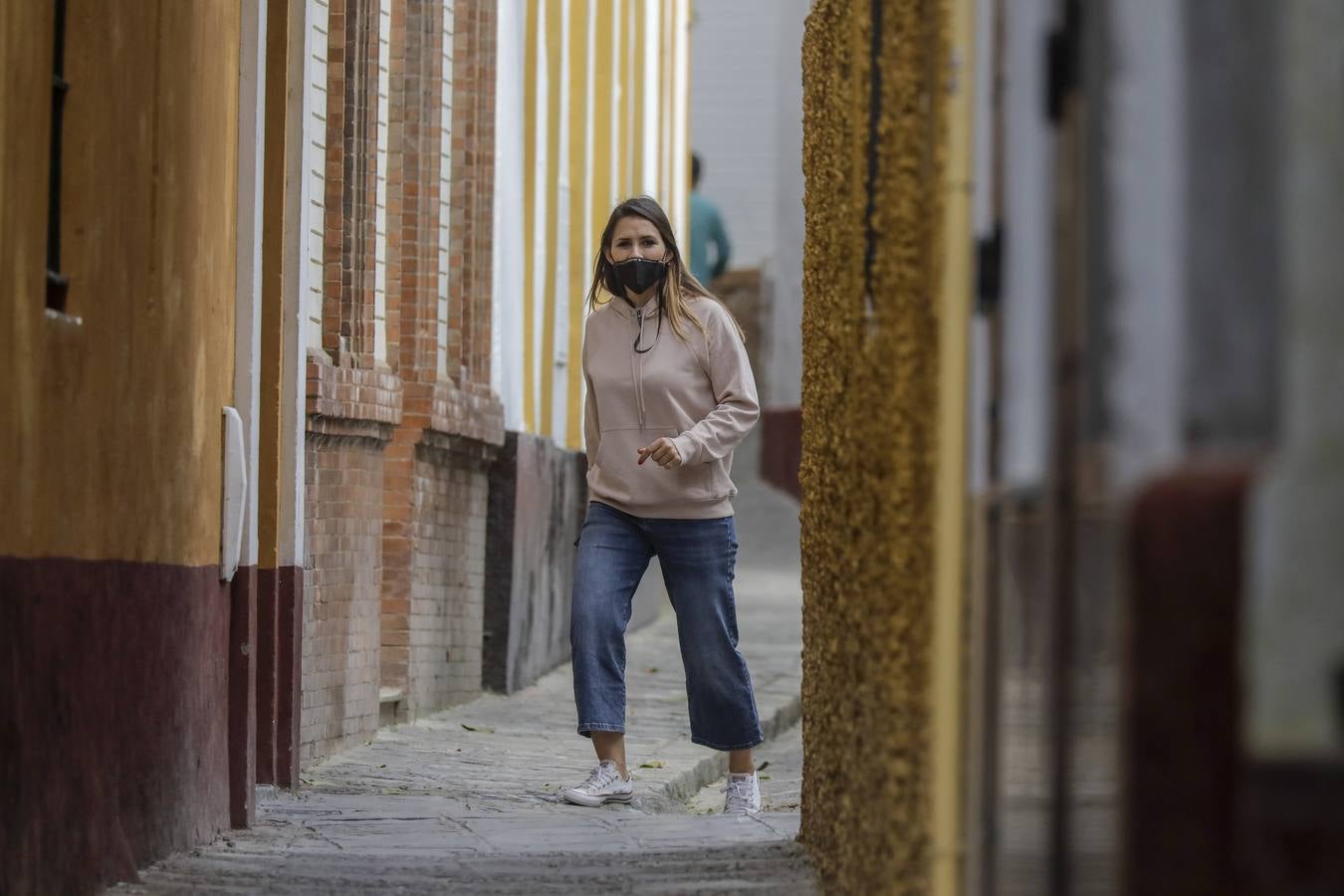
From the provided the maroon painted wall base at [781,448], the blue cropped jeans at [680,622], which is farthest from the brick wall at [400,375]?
the maroon painted wall base at [781,448]

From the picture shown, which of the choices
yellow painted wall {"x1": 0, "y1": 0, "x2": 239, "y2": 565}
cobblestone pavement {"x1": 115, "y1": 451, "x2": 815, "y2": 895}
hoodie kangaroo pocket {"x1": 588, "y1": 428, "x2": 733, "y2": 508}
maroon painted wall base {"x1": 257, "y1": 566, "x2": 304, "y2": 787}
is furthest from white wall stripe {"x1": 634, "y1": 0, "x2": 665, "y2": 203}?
yellow painted wall {"x1": 0, "y1": 0, "x2": 239, "y2": 565}

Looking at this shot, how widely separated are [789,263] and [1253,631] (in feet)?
84.0

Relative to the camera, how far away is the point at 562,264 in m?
15.0

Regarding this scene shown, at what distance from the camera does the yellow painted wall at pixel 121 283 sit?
5.40 m

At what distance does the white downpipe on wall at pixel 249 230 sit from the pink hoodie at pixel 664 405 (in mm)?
1076

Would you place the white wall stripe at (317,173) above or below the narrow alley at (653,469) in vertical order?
above

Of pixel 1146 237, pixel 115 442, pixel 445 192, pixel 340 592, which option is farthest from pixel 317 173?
pixel 1146 237

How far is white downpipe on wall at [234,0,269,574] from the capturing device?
743 cm

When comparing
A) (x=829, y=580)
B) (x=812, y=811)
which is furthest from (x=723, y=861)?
(x=829, y=580)

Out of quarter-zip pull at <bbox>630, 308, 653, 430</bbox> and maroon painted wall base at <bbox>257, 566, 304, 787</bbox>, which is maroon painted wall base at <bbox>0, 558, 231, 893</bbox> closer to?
maroon painted wall base at <bbox>257, 566, 304, 787</bbox>

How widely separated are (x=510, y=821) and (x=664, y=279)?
180cm

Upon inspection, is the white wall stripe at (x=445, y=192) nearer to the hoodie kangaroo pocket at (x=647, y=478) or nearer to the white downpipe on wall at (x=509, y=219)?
the white downpipe on wall at (x=509, y=219)

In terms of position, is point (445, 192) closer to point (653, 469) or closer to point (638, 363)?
point (638, 363)

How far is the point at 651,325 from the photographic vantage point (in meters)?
8.02
